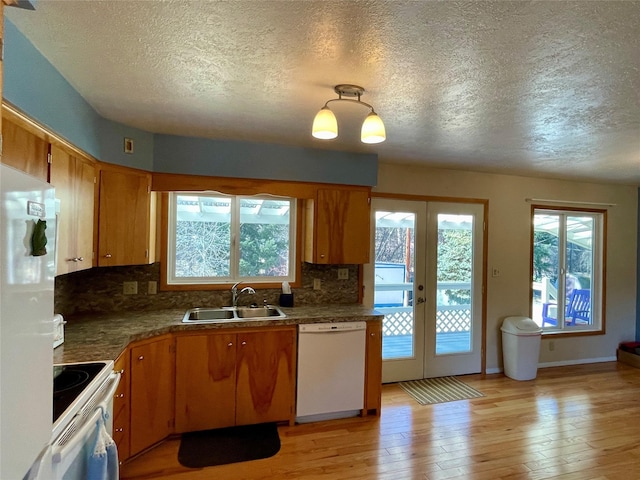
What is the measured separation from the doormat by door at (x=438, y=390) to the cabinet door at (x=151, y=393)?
88.8 inches

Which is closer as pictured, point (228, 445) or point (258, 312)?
point (228, 445)

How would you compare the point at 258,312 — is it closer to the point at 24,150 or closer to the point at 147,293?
the point at 147,293

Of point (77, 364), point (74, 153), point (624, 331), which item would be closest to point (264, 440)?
point (77, 364)

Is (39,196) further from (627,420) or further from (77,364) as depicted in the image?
(627,420)

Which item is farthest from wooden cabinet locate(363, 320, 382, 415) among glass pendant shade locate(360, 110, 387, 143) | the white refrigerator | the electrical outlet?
the white refrigerator

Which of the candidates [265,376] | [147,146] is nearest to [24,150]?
[147,146]

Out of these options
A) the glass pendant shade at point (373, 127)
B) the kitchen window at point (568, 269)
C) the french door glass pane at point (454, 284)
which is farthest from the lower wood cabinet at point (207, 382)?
the kitchen window at point (568, 269)

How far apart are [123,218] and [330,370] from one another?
202cm

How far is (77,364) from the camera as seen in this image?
5.90 feet

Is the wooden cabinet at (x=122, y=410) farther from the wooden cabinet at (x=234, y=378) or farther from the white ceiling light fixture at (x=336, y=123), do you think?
the white ceiling light fixture at (x=336, y=123)

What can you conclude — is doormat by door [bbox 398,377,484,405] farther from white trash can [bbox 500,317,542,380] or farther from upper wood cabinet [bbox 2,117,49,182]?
upper wood cabinet [bbox 2,117,49,182]

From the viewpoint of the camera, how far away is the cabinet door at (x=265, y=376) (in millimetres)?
2812

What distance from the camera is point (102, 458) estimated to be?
142 cm

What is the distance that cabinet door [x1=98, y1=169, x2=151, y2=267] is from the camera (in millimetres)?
2617
